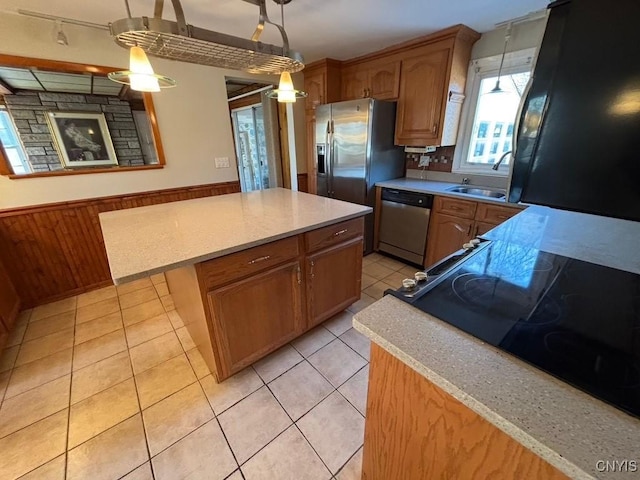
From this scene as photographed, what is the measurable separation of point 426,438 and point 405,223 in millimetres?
2391

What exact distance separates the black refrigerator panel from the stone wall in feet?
10.2

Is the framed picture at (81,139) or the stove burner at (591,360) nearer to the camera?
the stove burner at (591,360)

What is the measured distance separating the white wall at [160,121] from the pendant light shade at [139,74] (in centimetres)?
163

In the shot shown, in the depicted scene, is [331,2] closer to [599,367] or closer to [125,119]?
[125,119]

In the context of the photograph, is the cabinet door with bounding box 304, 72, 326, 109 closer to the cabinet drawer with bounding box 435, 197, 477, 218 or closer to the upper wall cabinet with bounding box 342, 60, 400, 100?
the upper wall cabinet with bounding box 342, 60, 400, 100

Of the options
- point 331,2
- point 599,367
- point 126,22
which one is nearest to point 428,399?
point 599,367

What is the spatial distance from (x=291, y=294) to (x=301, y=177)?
103 inches

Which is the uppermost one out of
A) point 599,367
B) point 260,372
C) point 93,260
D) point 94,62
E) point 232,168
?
point 94,62

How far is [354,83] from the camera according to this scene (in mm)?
3264

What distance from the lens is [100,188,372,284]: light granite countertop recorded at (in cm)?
118

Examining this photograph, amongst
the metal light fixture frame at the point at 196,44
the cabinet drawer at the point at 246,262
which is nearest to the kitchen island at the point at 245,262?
the cabinet drawer at the point at 246,262

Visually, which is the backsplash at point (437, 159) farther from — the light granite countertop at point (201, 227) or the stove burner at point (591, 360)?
the stove burner at point (591, 360)

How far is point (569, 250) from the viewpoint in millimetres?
1114

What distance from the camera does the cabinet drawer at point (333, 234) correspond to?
5.48 ft
